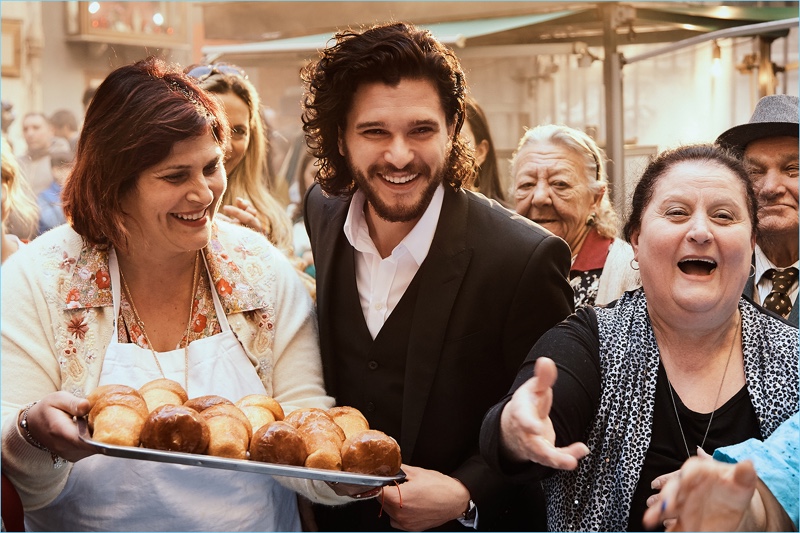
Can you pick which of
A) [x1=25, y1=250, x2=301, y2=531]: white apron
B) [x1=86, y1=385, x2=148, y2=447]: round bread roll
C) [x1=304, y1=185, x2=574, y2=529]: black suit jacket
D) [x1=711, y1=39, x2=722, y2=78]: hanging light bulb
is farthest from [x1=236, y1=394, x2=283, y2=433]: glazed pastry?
[x1=711, y1=39, x2=722, y2=78]: hanging light bulb

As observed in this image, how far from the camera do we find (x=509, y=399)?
2.03 metres

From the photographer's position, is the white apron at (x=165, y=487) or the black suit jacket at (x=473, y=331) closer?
the white apron at (x=165, y=487)

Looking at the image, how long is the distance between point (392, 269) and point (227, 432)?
0.73 meters

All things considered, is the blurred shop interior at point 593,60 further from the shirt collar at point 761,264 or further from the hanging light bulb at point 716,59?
the shirt collar at point 761,264

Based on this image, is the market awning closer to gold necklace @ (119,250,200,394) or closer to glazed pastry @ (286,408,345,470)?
gold necklace @ (119,250,200,394)

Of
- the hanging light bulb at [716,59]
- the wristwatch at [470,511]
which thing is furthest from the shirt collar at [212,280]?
the hanging light bulb at [716,59]

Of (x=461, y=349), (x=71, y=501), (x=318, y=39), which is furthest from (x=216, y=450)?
(x=318, y=39)

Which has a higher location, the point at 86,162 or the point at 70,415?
the point at 86,162

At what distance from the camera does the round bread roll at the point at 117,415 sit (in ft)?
6.49

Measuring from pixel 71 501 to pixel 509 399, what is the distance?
115 cm

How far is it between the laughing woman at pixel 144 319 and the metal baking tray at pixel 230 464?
0.75 feet

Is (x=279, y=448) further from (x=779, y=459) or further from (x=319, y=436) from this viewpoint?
(x=779, y=459)

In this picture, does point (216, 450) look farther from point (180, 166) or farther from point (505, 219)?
point (505, 219)

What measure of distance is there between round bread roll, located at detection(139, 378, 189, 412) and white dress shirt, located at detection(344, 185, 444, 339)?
571mm
